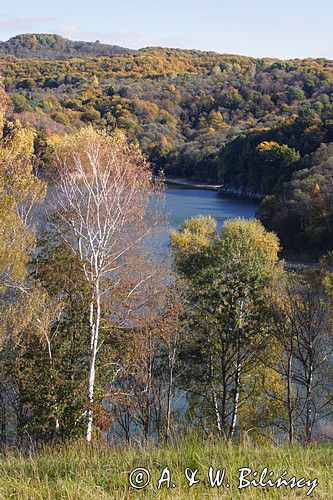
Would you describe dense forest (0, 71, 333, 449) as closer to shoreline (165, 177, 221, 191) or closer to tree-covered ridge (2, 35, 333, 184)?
tree-covered ridge (2, 35, 333, 184)

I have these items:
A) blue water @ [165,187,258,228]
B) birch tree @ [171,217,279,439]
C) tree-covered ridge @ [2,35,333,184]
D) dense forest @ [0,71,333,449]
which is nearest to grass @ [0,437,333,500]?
dense forest @ [0,71,333,449]

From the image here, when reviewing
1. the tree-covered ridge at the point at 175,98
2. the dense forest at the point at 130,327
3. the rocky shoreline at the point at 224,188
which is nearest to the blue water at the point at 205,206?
the rocky shoreline at the point at 224,188

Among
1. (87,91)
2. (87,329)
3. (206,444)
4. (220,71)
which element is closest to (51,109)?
(87,91)

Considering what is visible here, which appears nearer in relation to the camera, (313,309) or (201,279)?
(313,309)

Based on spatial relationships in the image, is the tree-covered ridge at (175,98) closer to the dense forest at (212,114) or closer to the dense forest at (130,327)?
the dense forest at (212,114)

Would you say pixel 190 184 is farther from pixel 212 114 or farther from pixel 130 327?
pixel 130 327

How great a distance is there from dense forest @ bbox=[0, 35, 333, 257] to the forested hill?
2.49 m

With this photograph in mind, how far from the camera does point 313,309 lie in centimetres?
1316

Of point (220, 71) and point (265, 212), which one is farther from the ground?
point (220, 71)

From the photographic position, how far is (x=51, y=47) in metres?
175

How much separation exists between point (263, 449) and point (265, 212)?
3610 cm

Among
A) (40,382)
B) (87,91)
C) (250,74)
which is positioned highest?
(250,74)

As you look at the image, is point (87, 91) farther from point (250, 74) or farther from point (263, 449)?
point (263, 449)

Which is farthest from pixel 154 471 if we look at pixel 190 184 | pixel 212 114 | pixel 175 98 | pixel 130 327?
pixel 175 98
